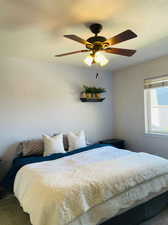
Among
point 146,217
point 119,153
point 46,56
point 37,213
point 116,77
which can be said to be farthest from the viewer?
point 116,77

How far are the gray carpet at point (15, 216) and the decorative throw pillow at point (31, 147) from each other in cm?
83

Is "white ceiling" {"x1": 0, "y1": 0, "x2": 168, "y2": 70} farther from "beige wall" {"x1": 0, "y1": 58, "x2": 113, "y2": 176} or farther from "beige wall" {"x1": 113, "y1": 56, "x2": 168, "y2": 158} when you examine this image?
"beige wall" {"x1": 113, "y1": 56, "x2": 168, "y2": 158}

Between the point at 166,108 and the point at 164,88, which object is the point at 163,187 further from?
the point at 164,88

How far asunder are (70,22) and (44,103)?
2.00 meters

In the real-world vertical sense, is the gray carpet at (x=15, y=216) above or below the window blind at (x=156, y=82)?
below

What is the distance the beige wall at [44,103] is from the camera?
11.2 feet

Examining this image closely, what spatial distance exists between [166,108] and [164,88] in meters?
0.42

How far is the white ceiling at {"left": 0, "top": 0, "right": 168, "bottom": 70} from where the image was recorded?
5.86ft

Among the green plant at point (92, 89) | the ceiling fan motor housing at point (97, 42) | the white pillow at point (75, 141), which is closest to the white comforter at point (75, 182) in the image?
the white pillow at point (75, 141)

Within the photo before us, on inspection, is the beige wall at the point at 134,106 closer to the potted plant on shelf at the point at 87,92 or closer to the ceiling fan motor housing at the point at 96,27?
A: the potted plant on shelf at the point at 87,92

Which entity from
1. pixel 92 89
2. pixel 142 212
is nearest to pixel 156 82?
pixel 92 89

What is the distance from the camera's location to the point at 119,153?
307cm

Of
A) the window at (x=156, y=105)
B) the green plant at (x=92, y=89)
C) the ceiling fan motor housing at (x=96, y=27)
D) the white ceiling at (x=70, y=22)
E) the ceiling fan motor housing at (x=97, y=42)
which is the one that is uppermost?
the white ceiling at (x=70, y=22)

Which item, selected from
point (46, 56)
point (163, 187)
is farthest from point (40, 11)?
point (163, 187)
